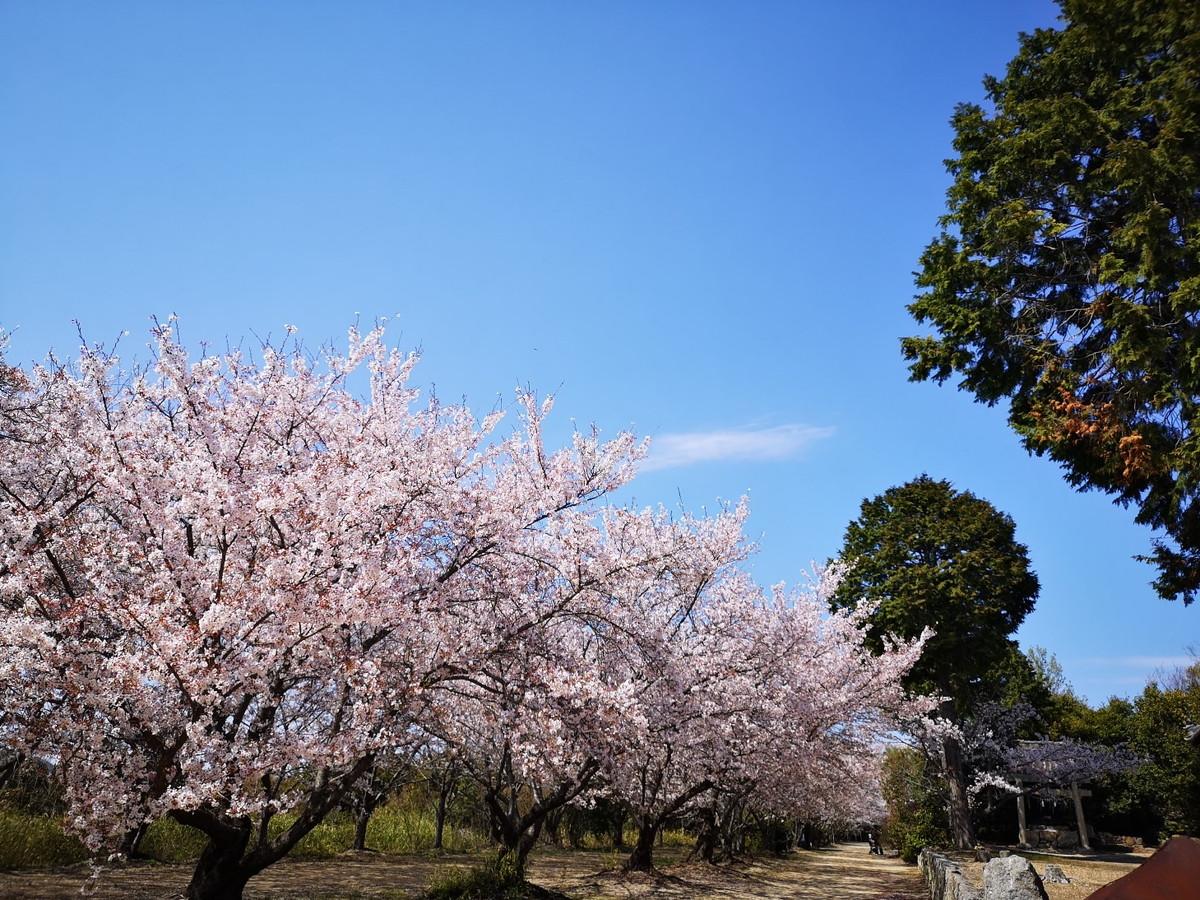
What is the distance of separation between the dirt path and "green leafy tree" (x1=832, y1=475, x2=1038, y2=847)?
629 centimetres

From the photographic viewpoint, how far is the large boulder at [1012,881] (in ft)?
22.8

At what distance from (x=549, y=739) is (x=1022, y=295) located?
496 inches

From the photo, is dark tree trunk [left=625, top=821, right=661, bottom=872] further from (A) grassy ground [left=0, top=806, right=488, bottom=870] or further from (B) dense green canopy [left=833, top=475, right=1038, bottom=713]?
(B) dense green canopy [left=833, top=475, right=1038, bottom=713]

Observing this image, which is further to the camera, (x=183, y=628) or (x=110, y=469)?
(x=110, y=469)

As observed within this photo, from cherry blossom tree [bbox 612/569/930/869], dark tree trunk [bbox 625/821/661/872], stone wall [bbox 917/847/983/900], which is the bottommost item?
dark tree trunk [bbox 625/821/661/872]

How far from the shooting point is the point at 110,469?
21.0 feet

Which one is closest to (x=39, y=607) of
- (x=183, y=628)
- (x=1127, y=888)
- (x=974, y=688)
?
(x=183, y=628)

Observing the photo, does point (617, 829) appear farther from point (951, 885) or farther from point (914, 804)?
point (951, 885)

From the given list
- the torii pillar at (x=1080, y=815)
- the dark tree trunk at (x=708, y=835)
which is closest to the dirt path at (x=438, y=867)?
the dark tree trunk at (x=708, y=835)

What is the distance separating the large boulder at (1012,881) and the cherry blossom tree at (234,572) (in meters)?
5.60

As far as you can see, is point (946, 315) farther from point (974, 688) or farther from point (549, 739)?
point (974, 688)

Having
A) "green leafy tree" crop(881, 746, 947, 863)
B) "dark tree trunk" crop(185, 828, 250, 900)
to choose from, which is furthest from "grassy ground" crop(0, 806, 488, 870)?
"green leafy tree" crop(881, 746, 947, 863)

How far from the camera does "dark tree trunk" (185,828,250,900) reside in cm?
723

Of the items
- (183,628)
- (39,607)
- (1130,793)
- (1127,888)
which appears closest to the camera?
(1127,888)
